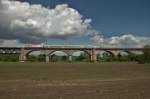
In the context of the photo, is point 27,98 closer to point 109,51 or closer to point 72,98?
point 72,98

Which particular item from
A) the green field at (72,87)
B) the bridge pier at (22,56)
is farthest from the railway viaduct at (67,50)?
the green field at (72,87)

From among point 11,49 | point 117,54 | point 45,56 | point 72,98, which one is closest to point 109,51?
point 117,54

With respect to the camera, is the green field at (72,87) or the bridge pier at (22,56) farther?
the bridge pier at (22,56)

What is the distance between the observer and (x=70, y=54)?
143 metres

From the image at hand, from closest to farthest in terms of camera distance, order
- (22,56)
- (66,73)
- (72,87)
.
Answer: (72,87), (66,73), (22,56)

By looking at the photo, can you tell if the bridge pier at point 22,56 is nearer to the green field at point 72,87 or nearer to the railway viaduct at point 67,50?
the railway viaduct at point 67,50

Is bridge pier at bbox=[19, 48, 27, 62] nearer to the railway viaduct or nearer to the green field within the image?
the railway viaduct

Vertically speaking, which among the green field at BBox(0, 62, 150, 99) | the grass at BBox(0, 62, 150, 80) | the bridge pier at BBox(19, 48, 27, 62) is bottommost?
the green field at BBox(0, 62, 150, 99)

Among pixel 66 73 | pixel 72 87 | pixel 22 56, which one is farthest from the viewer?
pixel 22 56

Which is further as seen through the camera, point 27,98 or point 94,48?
point 94,48

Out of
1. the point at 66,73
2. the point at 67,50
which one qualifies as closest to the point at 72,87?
the point at 66,73

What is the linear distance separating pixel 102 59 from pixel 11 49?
150 feet

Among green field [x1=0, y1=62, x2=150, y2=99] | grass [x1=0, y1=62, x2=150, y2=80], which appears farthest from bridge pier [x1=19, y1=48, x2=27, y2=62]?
green field [x1=0, y1=62, x2=150, y2=99]

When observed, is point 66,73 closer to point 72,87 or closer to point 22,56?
point 72,87
